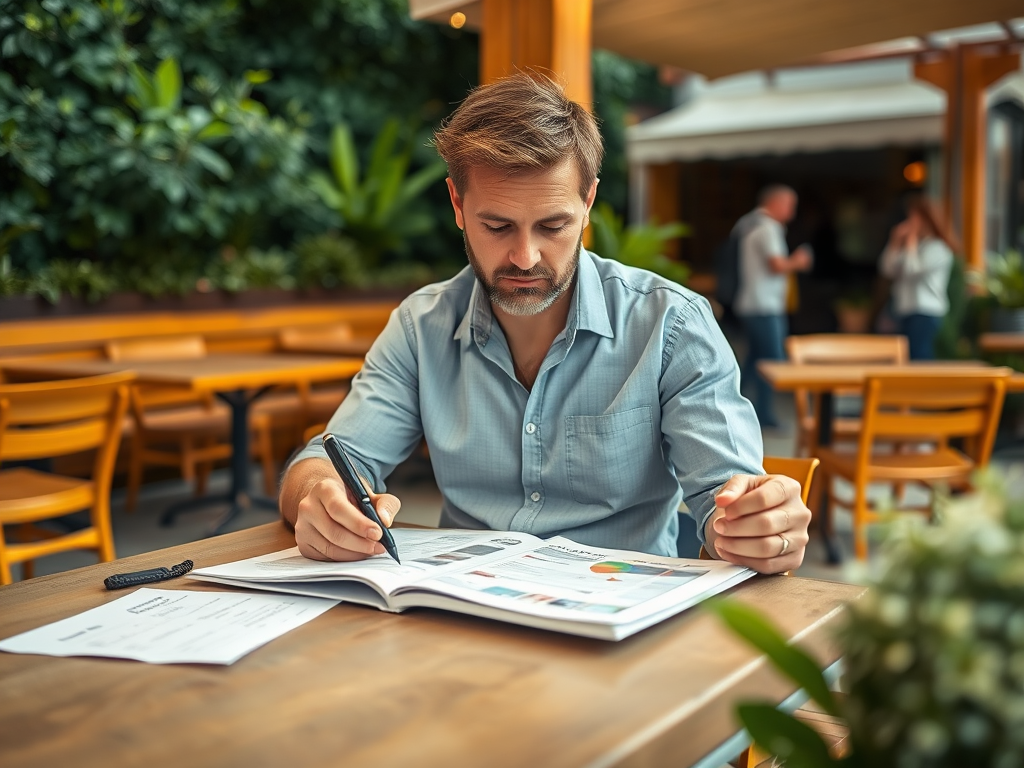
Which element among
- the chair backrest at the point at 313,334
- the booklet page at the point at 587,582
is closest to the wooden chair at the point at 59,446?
the booklet page at the point at 587,582

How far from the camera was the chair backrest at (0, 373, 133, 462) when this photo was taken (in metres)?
3.21

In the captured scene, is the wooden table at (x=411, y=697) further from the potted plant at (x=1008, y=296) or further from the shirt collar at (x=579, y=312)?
the potted plant at (x=1008, y=296)

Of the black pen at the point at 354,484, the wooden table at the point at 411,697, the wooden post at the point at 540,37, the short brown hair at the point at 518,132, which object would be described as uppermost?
the wooden post at the point at 540,37

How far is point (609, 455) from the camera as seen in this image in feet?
5.17

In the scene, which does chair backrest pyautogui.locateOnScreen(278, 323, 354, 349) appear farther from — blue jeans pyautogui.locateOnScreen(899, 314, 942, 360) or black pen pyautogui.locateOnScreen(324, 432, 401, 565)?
black pen pyautogui.locateOnScreen(324, 432, 401, 565)

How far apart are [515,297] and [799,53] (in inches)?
212

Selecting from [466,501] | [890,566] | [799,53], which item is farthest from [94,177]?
[890,566]

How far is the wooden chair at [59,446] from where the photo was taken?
10.5 feet

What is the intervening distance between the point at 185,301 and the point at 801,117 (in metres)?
7.24

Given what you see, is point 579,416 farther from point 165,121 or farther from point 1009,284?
point 1009,284

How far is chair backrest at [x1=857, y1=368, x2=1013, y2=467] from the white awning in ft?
22.3

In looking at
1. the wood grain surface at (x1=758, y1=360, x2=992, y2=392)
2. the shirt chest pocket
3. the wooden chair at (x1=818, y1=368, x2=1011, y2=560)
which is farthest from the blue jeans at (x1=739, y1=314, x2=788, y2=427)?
the shirt chest pocket

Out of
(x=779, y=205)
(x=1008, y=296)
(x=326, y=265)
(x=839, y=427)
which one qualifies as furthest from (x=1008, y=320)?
(x=326, y=265)

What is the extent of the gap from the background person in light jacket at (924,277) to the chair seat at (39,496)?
5771 mm
